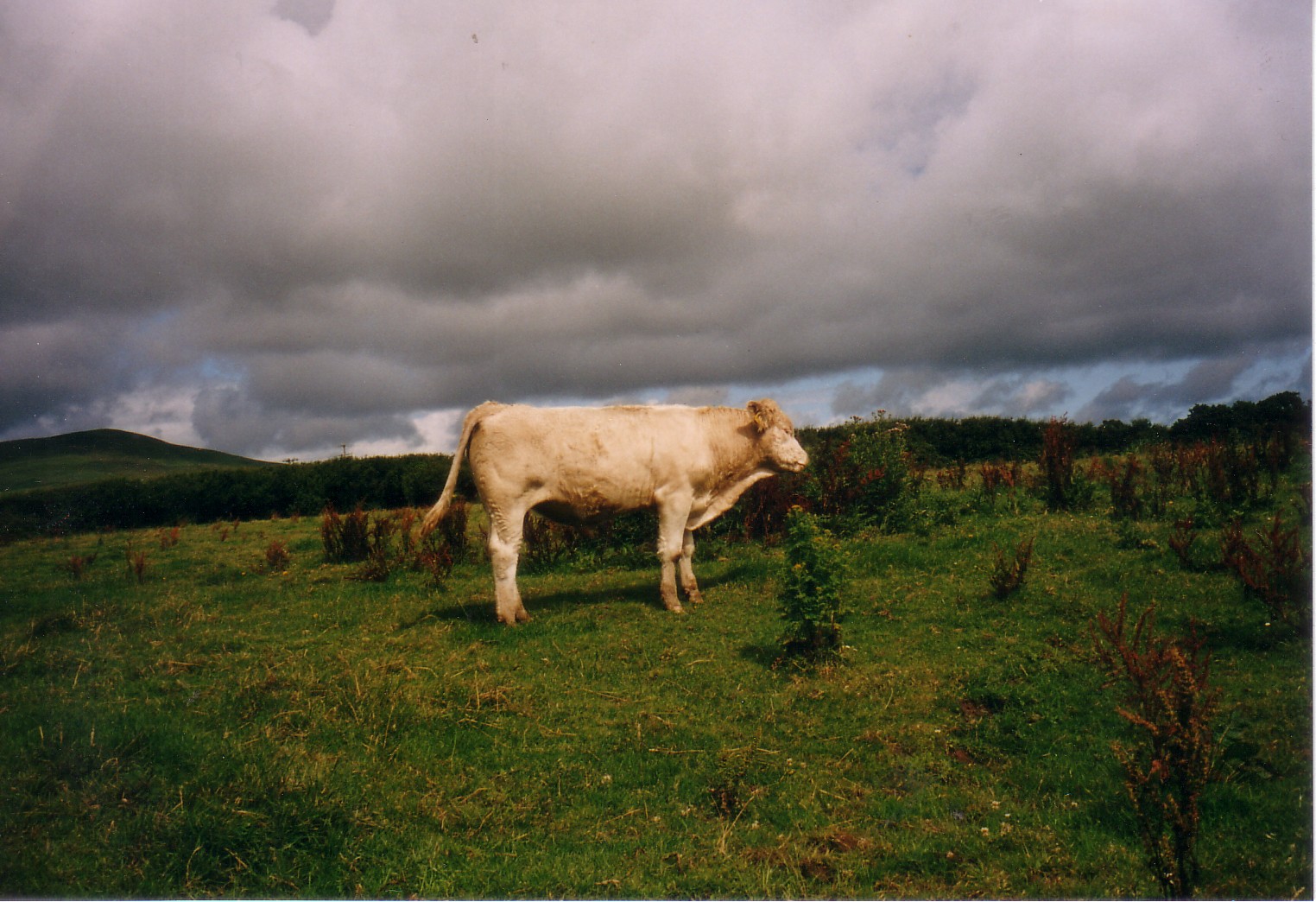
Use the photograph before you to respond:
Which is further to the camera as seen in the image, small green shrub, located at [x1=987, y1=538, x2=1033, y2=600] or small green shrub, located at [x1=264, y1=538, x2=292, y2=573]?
small green shrub, located at [x1=264, y1=538, x2=292, y2=573]

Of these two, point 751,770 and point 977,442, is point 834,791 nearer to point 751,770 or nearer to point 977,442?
point 751,770

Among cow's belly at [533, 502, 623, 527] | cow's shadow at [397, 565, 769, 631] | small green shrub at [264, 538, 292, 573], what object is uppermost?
cow's belly at [533, 502, 623, 527]

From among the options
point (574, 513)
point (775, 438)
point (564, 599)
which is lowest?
point (564, 599)

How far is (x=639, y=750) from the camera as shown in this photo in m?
5.21

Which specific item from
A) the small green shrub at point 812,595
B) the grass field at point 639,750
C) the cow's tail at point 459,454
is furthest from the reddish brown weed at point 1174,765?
the cow's tail at point 459,454

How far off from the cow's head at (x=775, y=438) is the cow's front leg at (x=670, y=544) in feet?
5.26

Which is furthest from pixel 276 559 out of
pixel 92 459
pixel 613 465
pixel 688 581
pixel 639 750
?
pixel 92 459

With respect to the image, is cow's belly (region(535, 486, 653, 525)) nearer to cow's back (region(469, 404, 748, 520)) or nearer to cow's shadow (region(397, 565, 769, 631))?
cow's back (region(469, 404, 748, 520))

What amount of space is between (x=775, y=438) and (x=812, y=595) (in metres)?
3.77

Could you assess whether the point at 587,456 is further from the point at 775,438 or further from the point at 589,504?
the point at 775,438

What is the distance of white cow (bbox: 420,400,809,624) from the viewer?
8.64 metres

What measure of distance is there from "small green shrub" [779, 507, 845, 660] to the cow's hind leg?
11.0 ft

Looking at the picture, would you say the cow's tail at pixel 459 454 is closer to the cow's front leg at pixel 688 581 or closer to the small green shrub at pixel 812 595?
the cow's front leg at pixel 688 581

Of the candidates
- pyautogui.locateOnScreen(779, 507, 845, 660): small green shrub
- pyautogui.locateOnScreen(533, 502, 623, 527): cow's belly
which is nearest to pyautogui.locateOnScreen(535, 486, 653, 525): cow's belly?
pyautogui.locateOnScreen(533, 502, 623, 527): cow's belly
